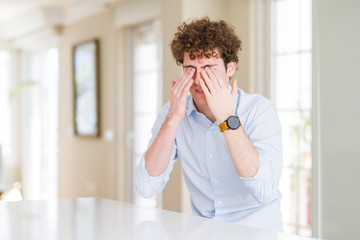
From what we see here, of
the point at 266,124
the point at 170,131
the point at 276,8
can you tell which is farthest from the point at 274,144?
the point at 276,8

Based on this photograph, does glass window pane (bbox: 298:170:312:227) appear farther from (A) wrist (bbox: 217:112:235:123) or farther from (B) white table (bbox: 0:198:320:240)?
(B) white table (bbox: 0:198:320:240)

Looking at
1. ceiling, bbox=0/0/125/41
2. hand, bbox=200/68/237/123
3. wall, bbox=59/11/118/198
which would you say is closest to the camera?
hand, bbox=200/68/237/123

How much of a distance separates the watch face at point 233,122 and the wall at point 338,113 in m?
0.86

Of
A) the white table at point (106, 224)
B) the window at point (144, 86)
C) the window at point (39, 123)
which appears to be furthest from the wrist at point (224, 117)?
the window at point (39, 123)

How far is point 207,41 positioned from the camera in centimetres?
175

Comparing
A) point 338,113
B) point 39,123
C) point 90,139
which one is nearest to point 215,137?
point 338,113

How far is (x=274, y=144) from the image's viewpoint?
1.61 m

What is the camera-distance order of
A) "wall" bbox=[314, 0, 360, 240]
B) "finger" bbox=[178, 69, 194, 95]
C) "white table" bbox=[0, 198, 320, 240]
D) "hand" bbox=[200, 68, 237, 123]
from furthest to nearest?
"wall" bbox=[314, 0, 360, 240] < "finger" bbox=[178, 69, 194, 95] < "hand" bbox=[200, 68, 237, 123] < "white table" bbox=[0, 198, 320, 240]

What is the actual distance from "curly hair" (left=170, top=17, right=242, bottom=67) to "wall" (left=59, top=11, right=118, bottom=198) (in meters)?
3.47

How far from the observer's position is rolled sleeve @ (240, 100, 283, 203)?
1.52 m

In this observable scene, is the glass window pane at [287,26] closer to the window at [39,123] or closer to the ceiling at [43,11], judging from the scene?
the ceiling at [43,11]

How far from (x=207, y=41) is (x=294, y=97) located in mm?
1816

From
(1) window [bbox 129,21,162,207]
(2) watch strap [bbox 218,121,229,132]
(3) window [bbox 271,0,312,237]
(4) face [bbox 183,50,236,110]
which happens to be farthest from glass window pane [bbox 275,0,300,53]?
(2) watch strap [bbox 218,121,229,132]

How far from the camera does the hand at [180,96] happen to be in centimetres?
173
